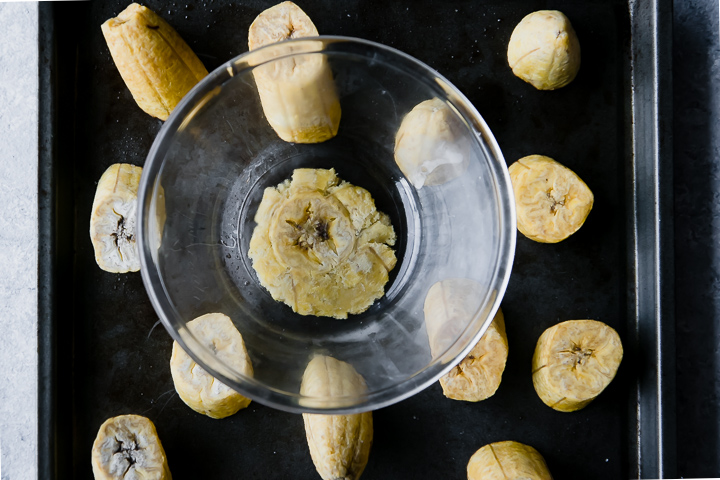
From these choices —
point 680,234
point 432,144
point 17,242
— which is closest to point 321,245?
point 432,144

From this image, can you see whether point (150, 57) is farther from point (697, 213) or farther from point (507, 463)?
point (697, 213)

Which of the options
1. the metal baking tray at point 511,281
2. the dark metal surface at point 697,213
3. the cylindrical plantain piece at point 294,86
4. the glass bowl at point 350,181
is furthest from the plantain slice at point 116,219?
the dark metal surface at point 697,213

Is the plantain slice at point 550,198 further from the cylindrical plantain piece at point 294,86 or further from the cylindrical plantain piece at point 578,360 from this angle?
the cylindrical plantain piece at point 294,86

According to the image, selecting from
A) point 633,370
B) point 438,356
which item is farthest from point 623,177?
point 438,356

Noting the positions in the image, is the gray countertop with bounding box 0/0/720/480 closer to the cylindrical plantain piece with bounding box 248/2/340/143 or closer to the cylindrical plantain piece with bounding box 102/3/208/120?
the cylindrical plantain piece with bounding box 102/3/208/120

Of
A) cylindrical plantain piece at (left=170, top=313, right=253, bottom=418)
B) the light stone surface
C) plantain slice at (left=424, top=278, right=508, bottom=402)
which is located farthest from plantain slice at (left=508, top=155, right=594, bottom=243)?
the light stone surface

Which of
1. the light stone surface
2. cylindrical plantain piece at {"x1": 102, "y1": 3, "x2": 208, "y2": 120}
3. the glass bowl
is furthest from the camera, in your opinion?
Result: the light stone surface
